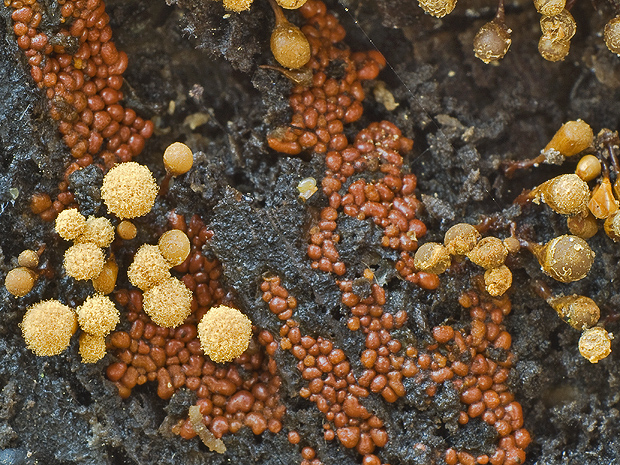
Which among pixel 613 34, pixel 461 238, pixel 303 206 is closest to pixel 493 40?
pixel 613 34

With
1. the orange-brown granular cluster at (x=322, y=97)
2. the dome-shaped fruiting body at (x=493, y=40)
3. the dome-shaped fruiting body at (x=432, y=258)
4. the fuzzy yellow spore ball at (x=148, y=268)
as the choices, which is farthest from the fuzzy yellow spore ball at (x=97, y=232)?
the dome-shaped fruiting body at (x=493, y=40)

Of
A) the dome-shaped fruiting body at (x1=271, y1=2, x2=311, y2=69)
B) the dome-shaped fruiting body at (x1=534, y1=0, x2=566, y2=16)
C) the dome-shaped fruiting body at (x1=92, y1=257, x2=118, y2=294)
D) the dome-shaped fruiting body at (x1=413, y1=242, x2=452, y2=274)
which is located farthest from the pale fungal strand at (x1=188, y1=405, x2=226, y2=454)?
the dome-shaped fruiting body at (x1=534, y1=0, x2=566, y2=16)

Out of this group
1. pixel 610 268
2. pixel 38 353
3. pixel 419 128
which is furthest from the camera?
pixel 419 128

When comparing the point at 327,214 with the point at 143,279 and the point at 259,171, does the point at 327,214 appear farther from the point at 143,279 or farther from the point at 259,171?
the point at 143,279

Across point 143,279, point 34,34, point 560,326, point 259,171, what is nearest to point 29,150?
point 34,34

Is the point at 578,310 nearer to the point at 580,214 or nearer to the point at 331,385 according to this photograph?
the point at 580,214
